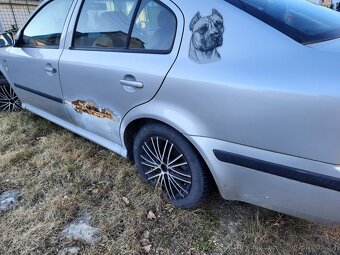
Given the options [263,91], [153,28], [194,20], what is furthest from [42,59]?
[263,91]

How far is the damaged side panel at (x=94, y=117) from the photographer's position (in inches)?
92.2

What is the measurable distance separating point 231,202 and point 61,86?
1691 mm

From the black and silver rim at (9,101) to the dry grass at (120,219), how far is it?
139 cm

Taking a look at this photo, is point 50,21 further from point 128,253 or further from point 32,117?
point 128,253

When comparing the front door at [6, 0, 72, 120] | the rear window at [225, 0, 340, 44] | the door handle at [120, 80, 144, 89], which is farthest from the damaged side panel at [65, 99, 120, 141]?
the rear window at [225, 0, 340, 44]

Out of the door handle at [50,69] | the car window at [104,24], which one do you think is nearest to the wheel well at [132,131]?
the car window at [104,24]

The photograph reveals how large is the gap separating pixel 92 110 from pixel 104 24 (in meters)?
0.67

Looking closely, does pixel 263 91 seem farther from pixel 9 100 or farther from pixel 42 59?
pixel 9 100

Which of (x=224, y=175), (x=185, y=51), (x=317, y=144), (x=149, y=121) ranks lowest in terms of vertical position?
(x=224, y=175)

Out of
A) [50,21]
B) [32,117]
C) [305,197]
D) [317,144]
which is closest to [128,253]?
[305,197]

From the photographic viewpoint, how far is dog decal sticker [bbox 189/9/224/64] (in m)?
1.63

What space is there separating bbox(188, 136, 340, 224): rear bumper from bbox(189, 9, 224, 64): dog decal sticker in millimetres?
453

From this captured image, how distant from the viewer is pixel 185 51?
5.71 ft

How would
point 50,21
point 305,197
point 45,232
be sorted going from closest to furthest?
point 305,197 → point 45,232 → point 50,21
